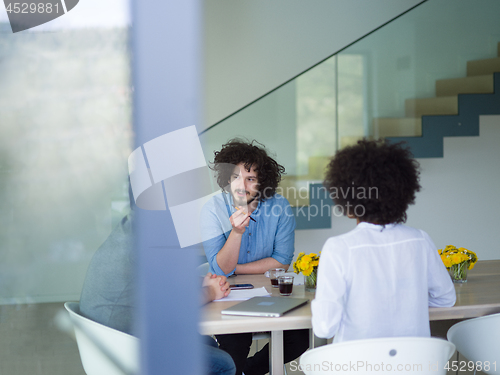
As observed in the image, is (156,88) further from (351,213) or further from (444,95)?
(444,95)

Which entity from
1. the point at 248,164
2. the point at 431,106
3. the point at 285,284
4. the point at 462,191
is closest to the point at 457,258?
the point at 285,284

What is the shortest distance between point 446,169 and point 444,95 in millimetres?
973

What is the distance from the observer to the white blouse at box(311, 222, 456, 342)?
4.36 feet

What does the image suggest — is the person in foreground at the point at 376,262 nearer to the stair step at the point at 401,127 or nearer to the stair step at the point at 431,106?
the stair step at the point at 401,127

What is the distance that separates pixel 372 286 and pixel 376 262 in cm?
7

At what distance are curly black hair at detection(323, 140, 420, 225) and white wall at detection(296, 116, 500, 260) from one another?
10.5 feet

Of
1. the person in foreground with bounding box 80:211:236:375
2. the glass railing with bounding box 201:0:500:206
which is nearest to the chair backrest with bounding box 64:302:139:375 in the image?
the person in foreground with bounding box 80:211:236:375

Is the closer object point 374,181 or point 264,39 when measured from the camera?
point 374,181

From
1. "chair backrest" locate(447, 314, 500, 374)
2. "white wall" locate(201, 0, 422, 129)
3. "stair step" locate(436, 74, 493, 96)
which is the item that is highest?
"white wall" locate(201, 0, 422, 129)

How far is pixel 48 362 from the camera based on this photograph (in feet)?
3.05

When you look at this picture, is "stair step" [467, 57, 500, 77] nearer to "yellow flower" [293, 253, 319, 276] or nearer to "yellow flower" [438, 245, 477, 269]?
"yellow flower" [438, 245, 477, 269]

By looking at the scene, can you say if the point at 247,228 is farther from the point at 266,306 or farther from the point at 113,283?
the point at 113,283

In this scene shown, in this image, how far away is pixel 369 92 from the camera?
12.3ft

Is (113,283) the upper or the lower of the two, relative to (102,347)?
upper
